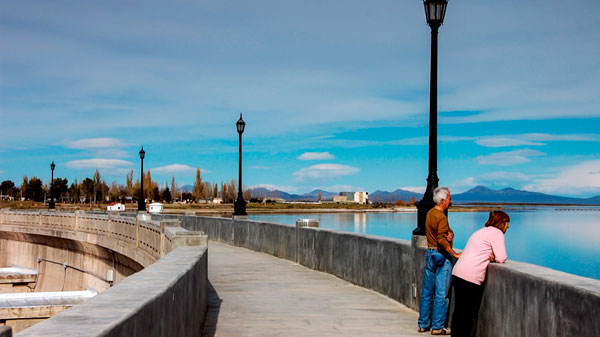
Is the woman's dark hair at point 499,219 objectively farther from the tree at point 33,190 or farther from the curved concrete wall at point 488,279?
the tree at point 33,190

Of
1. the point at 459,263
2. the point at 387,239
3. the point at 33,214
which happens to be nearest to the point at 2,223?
the point at 33,214

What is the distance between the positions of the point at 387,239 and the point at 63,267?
4280cm

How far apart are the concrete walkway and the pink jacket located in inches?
71.9

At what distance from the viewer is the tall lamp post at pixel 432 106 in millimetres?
11961

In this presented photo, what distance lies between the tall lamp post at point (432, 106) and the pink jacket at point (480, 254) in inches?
142

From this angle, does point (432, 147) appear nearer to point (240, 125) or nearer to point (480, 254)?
point (480, 254)

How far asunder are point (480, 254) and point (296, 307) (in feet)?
16.1

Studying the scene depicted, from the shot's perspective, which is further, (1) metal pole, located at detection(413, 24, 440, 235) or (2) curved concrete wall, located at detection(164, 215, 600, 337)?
(1) metal pole, located at detection(413, 24, 440, 235)

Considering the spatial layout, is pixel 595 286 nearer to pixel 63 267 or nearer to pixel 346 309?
pixel 346 309

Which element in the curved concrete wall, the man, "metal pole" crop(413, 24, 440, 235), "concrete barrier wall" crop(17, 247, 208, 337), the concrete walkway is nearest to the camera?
"concrete barrier wall" crop(17, 247, 208, 337)

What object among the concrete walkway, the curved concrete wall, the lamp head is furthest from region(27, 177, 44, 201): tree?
the concrete walkway

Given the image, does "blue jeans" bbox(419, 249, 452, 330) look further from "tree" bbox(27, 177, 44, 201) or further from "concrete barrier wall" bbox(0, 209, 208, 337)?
"tree" bbox(27, 177, 44, 201)

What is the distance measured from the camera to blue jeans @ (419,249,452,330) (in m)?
9.45

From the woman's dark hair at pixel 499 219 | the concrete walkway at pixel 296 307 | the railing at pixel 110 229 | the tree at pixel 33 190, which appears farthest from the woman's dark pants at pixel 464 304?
the tree at pixel 33 190
